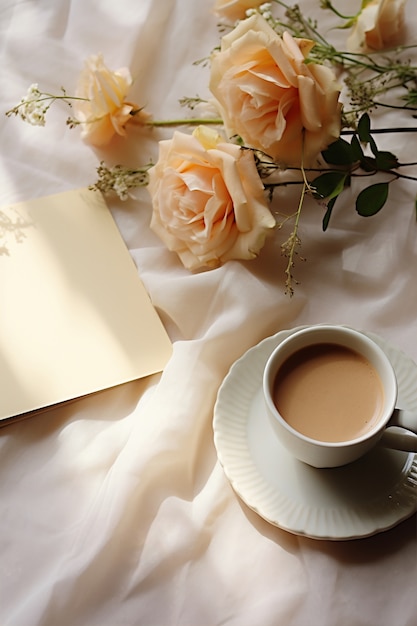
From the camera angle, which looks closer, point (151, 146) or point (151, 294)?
point (151, 294)

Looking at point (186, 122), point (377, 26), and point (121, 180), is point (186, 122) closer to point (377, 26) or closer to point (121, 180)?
point (121, 180)

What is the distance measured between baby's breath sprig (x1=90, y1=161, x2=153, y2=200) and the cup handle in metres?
0.42

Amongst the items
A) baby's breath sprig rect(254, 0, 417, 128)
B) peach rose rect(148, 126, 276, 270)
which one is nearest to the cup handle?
peach rose rect(148, 126, 276, 270)

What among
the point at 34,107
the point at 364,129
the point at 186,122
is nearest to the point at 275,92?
the point at 364,129

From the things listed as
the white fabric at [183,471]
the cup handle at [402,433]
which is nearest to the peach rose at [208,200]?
the white fabric at [183,471]

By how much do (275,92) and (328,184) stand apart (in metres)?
0.12

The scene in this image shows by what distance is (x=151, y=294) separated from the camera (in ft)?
2.63

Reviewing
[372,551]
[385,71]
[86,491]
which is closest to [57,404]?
[86,491]

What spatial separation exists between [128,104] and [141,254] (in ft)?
0.68

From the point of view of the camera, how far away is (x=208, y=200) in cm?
76

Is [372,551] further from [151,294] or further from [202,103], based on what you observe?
[202,103]

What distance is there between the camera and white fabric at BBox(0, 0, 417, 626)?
2.06 feet

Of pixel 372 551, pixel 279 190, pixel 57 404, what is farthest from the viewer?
pixel 279 190

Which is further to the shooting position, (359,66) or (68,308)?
(359,66)
